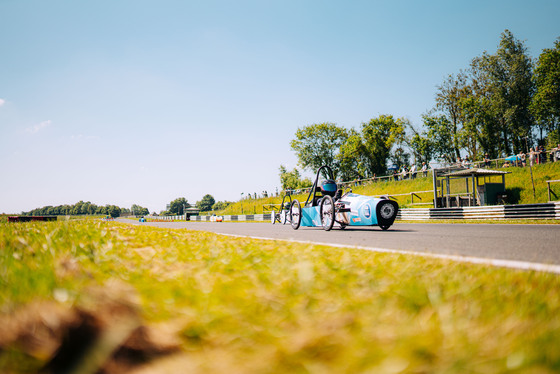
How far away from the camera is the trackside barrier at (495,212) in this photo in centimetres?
1421

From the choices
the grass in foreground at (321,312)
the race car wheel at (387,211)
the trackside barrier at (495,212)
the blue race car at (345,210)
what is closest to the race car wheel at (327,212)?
the blue race car at (345,210)

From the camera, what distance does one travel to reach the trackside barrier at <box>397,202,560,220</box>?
14211 millimetres

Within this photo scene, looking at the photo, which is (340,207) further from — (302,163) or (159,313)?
(302,163)

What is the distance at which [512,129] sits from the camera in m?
46.0

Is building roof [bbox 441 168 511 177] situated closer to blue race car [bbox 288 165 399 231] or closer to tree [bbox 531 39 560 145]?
blue race car [bbox 288 165 399 231]

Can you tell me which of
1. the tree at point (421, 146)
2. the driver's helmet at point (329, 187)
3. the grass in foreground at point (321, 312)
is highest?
the tree at point (421, 146)

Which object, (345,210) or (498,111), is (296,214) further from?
(498,111)

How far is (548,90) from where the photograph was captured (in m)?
40.8

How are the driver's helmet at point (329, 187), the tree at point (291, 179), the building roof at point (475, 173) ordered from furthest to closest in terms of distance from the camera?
the tree at point (291, 179) → the building roof at point (475, 173) → the driver's helmet at point (329, 187)

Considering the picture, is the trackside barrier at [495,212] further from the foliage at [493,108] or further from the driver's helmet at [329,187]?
the foliage at [493,108]

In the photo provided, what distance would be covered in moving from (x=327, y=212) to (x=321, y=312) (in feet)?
29.1

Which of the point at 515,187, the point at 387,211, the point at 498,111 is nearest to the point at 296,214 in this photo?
the point at 387,211

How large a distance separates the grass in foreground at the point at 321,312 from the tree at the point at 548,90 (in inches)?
2001

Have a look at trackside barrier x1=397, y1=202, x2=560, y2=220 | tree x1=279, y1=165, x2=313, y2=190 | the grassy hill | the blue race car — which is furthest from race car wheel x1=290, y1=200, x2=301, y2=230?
tree x1=279, y1=165, x2=313, y2=190
